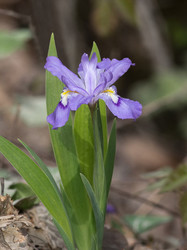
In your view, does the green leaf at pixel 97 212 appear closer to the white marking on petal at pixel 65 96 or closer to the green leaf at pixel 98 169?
the green leaf at pixel 98 169

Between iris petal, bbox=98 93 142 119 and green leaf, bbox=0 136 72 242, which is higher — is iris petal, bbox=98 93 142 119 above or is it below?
above

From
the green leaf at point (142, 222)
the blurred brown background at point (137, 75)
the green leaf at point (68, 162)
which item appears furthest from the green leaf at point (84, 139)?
the blurred brown background at point (137, 75)

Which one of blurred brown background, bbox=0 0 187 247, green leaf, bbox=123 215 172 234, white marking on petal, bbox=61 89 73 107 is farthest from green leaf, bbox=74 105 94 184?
blurred brown background, bbox=0 0 187 247

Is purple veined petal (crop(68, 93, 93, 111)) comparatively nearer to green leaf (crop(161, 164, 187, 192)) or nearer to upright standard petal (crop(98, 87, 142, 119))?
upright standard petal (crop(98, 87, 142, 119))


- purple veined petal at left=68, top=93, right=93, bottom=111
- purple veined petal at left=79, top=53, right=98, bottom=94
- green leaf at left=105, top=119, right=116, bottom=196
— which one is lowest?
green leaf at left=105, top=119, right=116, bottom=196

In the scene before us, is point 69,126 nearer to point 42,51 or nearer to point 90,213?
point 90,213

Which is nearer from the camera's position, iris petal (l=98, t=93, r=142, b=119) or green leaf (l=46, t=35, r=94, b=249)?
iris petal (l=98, t=93, r=142, b=119)

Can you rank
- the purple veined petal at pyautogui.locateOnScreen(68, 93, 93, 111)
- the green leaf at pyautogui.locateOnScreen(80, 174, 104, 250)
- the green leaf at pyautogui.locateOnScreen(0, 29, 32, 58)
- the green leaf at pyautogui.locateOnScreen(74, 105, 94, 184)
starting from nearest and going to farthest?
1. the purple veined petal at pyautogui.locateOnScreen(68, 93, 93, 111)
2. the green leaf at pyautogui.locateOnScreen(80, 174, 104, 250)
3. the green leaf at pyautogui.locateOnScreen(74, 105, 94, 184)
4. the green leaf at pyautogui.locateOnScreen(0, 29, 32, 58)

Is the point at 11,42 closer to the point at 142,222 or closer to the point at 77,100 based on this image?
the point at 142,222
